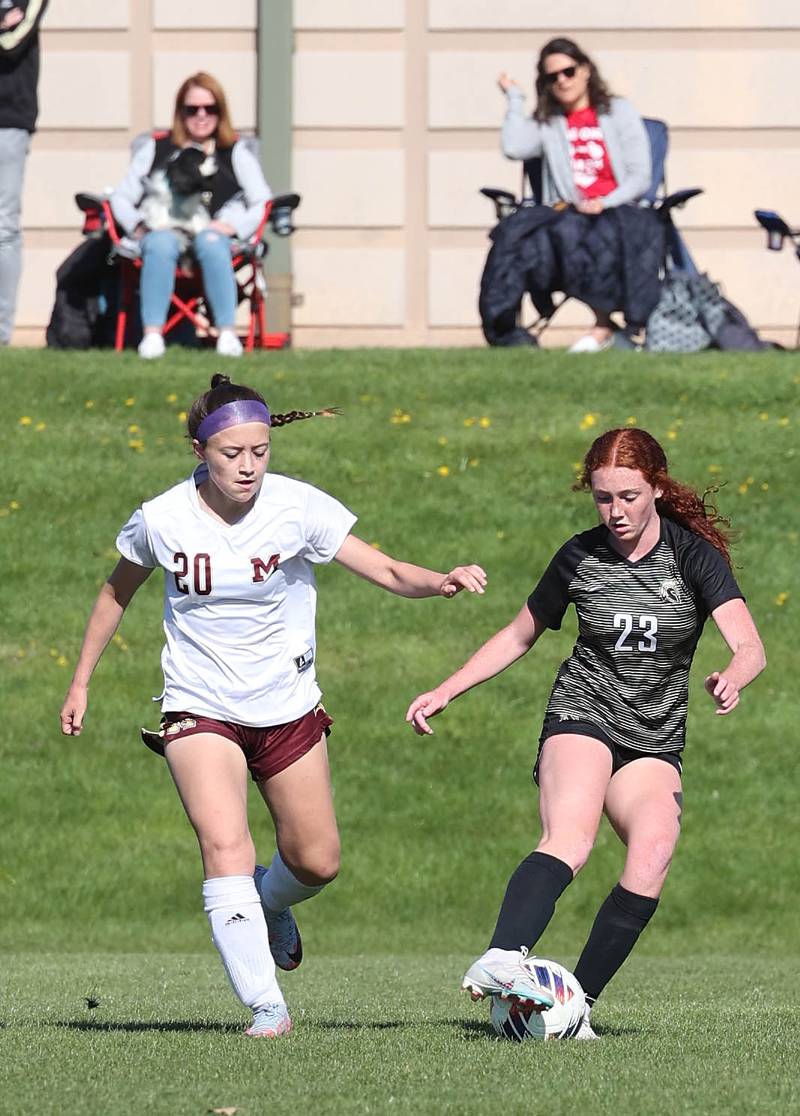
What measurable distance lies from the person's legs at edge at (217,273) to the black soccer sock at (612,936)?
9531 mm

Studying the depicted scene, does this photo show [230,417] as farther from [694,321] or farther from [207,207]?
[694,321]

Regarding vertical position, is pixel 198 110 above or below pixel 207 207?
above

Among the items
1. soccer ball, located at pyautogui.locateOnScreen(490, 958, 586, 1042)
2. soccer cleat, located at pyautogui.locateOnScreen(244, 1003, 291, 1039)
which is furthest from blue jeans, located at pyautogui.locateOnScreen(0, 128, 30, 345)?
soccer ball, located at pyautogui.locateOnScreen(490, 958, 586, 1042)

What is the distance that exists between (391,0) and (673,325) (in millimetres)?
4991

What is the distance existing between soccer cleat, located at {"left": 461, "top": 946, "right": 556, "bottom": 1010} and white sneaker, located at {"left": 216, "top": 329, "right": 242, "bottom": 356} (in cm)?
1024

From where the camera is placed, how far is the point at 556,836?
6.21 metres

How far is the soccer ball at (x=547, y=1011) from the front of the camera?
→ 585 cm

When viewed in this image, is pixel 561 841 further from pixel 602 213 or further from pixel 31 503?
pixel 602 213

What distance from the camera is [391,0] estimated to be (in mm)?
19547

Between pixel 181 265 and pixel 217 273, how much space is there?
1.35 feet

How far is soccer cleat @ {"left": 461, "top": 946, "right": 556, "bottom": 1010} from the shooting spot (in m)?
5.76

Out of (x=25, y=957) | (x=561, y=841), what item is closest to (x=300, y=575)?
(x=561, y=841)

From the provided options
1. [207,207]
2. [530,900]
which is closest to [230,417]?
[530,900]

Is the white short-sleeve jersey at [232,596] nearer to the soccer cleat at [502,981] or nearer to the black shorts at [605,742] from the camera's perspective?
the black shorts at [605,742]
